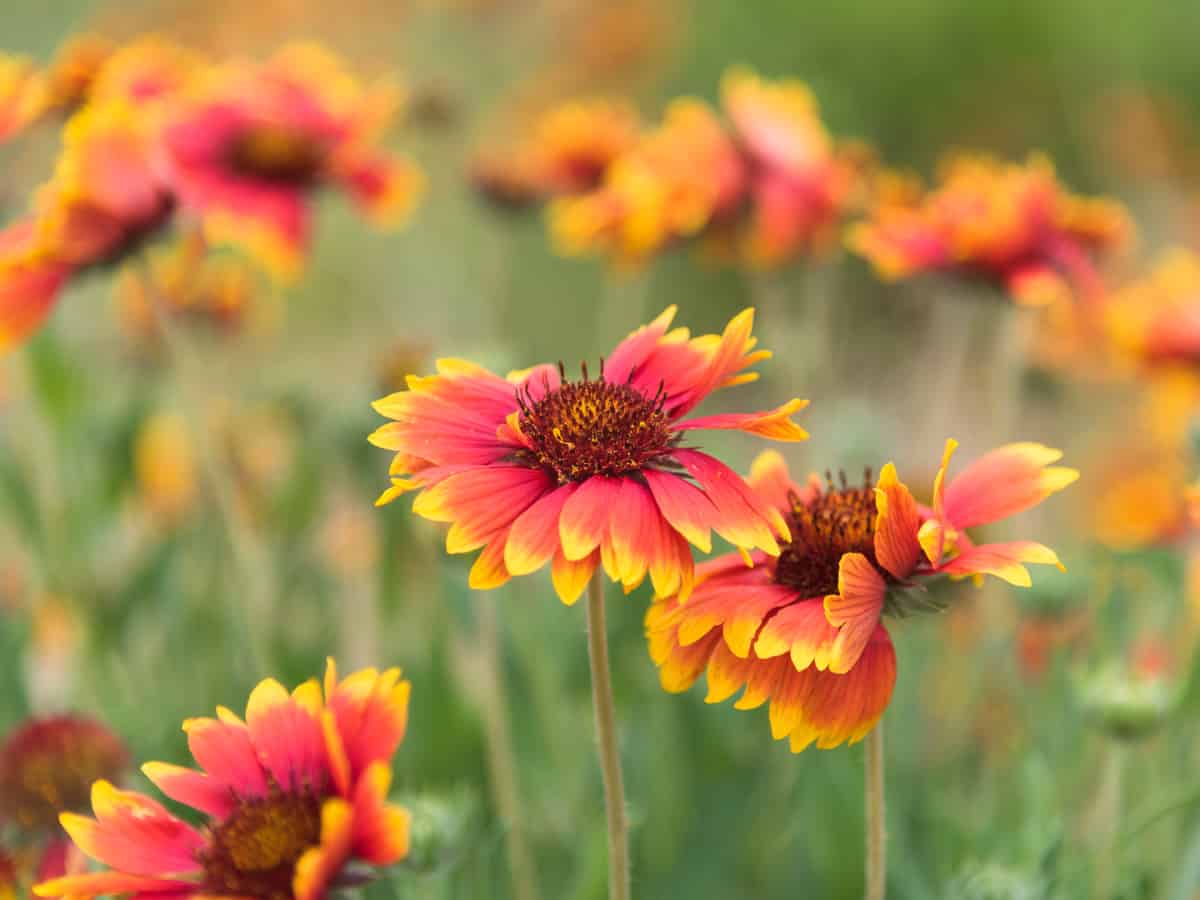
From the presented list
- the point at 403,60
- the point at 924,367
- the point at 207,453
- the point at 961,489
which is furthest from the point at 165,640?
the point at 403,60

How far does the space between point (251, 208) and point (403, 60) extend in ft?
8.28

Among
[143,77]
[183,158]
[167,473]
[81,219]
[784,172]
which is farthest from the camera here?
[167,473]

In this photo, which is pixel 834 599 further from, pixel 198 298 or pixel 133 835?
pixel 198 298

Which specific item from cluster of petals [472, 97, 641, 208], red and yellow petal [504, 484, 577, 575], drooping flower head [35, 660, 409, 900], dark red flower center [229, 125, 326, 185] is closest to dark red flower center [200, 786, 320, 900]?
drooping flower head [35, 660, 409, 900]

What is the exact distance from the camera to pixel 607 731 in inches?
15.3

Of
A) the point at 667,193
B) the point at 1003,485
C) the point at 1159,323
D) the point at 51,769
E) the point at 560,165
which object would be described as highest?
the point at 560,165

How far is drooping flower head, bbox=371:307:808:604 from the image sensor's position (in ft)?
1.27

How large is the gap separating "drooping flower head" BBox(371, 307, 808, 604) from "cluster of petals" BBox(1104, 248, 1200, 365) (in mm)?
563

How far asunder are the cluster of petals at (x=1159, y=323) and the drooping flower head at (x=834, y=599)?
1.72 feet

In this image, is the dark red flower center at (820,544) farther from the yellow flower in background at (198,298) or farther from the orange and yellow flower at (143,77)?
the yellow flower in background at (198,298)

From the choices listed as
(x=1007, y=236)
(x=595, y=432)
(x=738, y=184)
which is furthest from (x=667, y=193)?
(x=595, y=432)

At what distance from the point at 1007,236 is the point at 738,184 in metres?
0.27

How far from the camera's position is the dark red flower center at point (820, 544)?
44 cm

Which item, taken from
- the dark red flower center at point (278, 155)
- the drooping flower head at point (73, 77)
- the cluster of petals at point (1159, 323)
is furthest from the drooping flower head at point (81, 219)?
the cluster of petals at point (1159, 323)
